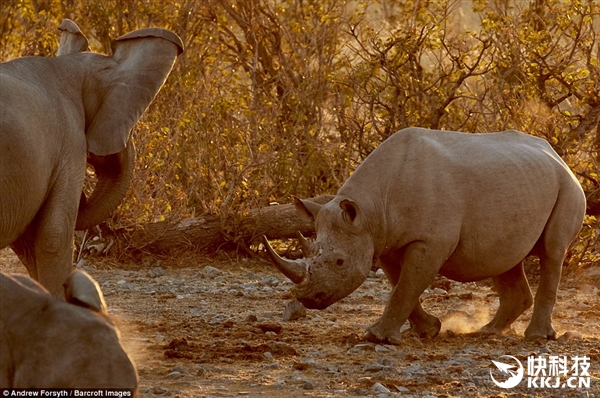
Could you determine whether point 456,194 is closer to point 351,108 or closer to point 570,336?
point 570,336

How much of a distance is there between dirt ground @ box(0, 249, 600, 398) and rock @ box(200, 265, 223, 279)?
0.01 m

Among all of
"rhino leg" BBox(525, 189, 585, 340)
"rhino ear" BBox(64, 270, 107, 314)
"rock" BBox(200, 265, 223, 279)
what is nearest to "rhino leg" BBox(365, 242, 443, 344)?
"rhino leg" BBox(525, 189, 585, 340)

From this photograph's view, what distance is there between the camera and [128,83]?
8406 mm

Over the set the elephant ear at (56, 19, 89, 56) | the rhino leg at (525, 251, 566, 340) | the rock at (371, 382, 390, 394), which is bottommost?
the rhino leg at (525, 251, 566, 340)

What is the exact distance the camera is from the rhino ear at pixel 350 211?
9.45 m

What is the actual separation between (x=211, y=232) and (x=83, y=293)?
Result: 381 inches

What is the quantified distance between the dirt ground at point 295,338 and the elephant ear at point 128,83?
1498 mm

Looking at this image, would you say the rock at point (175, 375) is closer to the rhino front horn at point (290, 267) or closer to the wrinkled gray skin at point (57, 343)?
the rhino front horn at point (290, 267)

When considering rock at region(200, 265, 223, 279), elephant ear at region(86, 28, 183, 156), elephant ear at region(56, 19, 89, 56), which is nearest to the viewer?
elephant ear at region(86, 28, 183, 156)

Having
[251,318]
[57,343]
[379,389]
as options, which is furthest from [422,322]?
[57,343]

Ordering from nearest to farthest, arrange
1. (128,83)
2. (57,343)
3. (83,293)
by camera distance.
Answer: (57,343)
(83,293)
(128,83)

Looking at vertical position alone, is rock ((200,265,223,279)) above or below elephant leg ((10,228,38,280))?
below

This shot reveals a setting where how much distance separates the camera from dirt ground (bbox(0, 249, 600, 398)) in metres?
7.75

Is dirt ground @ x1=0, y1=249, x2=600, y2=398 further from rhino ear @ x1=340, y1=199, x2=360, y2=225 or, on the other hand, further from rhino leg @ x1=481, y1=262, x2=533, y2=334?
rhino ear @ x1=340, y1=199, x2=360, y2=225
